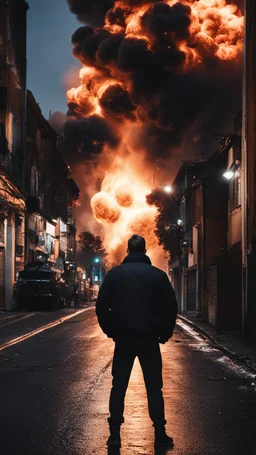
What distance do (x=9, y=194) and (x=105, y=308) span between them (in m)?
36.7

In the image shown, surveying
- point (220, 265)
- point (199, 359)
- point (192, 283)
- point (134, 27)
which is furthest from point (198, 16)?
point (199, 359)

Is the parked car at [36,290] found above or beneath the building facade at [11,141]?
beneath

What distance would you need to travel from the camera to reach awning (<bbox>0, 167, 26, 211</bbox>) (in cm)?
4076

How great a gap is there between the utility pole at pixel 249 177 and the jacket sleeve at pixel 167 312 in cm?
1307

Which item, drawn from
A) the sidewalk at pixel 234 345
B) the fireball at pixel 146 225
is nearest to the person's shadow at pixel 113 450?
the sidewalk at pixel 234 345

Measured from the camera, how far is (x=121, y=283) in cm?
740

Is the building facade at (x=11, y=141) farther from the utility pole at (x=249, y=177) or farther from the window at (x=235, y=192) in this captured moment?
the utility pole at (x=249, y=177)

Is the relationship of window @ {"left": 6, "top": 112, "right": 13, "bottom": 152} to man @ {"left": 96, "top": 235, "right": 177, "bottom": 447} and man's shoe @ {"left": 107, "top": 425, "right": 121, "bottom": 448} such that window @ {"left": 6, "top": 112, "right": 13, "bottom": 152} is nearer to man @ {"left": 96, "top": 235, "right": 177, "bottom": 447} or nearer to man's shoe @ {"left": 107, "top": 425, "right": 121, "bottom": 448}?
man @ {"left": 96, "top": 235, "right": 177, "bottom": 447}

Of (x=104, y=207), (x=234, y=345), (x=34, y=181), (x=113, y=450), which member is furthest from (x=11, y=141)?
(x=113, y=450)

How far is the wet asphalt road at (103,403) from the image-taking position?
7430mm

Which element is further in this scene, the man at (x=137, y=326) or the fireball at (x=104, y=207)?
the fireball at (x=104, y=207)

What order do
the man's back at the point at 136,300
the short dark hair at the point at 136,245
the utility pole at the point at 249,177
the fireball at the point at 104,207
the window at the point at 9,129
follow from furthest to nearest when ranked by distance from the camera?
the fireball at the point at 104,207, the window at the point at 9,129, the utility pole at the point at 249,177, the short dark hair at the point at 136,245, the man's back at the point at 136,300

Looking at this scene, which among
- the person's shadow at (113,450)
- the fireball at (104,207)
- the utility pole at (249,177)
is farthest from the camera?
the fireball at (104,207)

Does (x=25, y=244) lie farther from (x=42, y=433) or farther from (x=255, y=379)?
(x=42, y=433)
